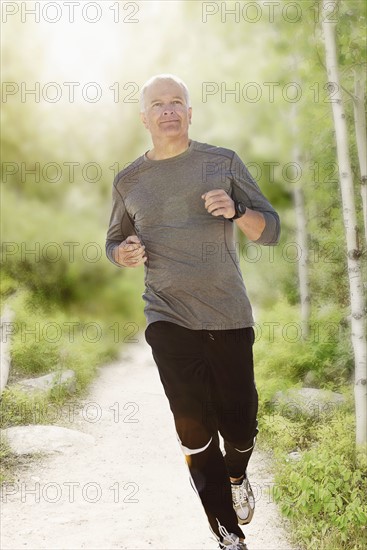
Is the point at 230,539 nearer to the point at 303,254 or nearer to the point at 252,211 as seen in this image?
the point at 252,211

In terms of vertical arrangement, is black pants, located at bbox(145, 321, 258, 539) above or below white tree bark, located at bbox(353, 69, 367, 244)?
below

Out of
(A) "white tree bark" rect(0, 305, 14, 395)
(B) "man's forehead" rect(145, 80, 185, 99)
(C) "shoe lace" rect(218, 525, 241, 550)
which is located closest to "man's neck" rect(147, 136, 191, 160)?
(B) "man's forehead" rect(145, 80, 185, 99)

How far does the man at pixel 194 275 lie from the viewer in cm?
265

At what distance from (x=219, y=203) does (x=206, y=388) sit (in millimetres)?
748

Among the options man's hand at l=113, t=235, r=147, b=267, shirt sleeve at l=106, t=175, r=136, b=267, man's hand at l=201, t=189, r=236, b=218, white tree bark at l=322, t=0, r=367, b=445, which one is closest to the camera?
man's hand at l=201, t=189, r=236, b=218

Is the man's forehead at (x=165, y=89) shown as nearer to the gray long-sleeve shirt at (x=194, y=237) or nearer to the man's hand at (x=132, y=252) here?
the gray long-sleeve shirt at (x=194, y=237)

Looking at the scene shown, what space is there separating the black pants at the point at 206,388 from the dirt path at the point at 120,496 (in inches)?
62.9

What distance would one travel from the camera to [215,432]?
2770 millimetres

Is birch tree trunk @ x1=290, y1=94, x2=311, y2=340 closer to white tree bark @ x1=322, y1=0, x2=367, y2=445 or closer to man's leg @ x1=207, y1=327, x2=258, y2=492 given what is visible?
white tree bark @ x1=322, y1=0, x2=367, y2=445

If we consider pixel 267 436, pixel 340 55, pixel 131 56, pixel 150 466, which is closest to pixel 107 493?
pixel 150 466

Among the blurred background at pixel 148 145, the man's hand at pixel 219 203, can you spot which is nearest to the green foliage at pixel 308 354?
the blurred background at pixel 148 145

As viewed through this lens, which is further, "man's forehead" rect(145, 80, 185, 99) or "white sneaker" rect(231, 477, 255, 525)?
"white sneaker" rect(231, 477, 255, 525)

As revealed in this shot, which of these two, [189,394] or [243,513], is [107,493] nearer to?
[243,513]

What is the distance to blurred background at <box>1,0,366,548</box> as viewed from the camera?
6090mm
